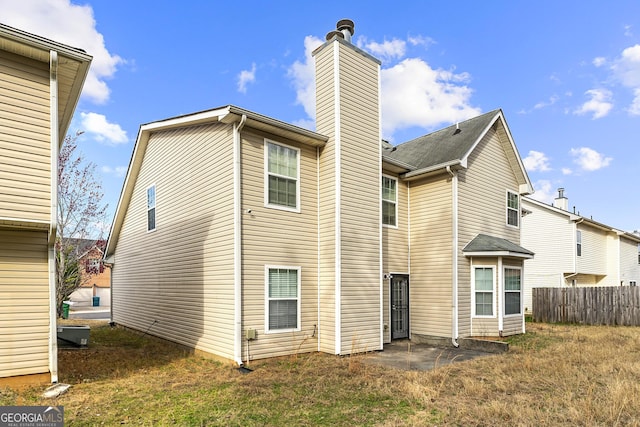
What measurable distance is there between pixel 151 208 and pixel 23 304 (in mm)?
7220

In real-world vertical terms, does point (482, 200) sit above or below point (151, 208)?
above

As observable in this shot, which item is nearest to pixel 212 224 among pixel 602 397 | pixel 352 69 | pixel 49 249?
pixel 49 249

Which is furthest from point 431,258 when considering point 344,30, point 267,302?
point 344,30

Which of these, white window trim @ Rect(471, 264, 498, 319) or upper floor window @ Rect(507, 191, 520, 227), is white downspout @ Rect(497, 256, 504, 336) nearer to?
white window trim @ Rect(471, 264, 498, 319)

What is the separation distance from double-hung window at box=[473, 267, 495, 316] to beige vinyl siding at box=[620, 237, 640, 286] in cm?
2135

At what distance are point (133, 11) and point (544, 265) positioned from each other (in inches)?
986

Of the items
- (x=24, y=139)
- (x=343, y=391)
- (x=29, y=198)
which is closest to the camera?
(x=29, y=198)

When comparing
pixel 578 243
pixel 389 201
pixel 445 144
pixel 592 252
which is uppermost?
pixel 445 144

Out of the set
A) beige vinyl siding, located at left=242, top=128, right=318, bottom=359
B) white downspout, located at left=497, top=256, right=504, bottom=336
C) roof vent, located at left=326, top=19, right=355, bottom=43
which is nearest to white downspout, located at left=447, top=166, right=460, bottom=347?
white downspout, located at left=497, top=256, right=504, bottom=336

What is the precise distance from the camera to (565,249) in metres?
23.3

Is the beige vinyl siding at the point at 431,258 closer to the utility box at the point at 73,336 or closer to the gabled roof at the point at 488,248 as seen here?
the gabled roof at the point at 488,248

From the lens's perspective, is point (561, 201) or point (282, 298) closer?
point (282, 298)

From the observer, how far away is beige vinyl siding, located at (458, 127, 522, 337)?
41.2 feet

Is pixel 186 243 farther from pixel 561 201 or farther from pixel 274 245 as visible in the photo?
pixel 561 201
